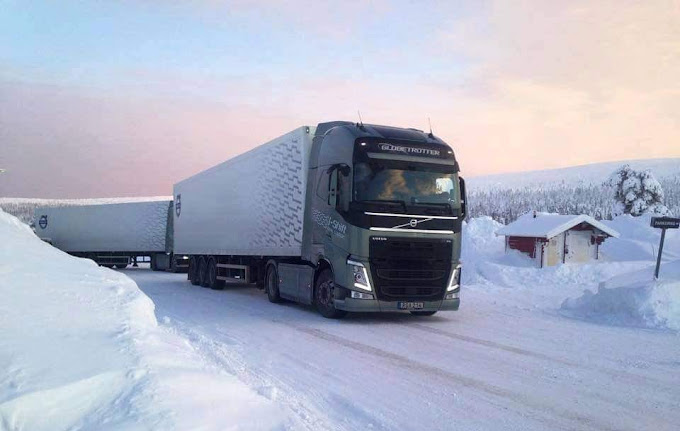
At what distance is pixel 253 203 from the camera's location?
1667 centimetres

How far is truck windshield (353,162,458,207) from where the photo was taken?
1135 centimetres

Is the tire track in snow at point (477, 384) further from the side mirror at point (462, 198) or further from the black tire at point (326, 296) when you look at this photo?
the side mirror at point (462, 198)

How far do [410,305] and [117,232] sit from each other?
101 ft

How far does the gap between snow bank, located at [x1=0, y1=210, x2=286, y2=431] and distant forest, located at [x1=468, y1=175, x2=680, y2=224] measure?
74974 mm

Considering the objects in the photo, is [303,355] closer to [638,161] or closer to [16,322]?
[16,322]

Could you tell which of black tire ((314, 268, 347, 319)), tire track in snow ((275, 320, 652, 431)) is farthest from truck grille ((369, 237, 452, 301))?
tire track in snow ((275, 320, 652, 431))

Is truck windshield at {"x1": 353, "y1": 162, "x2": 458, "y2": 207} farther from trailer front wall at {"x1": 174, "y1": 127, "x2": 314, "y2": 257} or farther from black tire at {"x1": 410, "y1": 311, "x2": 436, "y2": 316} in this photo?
black tire at {"x1": 410, "y1": 311, "x2": 436, "y2": 316}

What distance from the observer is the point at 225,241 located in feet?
62.3

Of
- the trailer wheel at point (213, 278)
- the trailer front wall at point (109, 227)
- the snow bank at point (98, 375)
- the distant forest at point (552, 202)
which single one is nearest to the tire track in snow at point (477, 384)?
the snow bank at point (98, 375)

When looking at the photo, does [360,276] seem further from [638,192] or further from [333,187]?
[638,192]

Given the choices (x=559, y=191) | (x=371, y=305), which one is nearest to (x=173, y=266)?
(x=371, y=305)

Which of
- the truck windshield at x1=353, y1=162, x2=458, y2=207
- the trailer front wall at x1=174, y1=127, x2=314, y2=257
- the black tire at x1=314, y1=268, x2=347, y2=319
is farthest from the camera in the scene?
the trailer front wall at x1=174, y1=127, x2=314, y2=257

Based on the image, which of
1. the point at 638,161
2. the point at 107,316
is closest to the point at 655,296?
the point at 107,316

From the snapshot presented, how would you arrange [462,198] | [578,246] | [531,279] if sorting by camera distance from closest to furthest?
[462,198]
[531,279]
[578,246]
